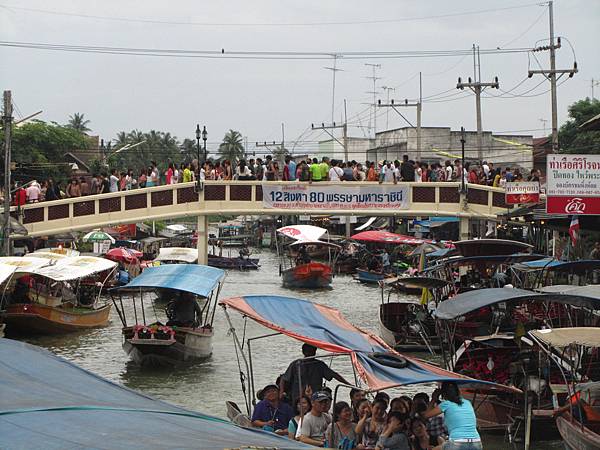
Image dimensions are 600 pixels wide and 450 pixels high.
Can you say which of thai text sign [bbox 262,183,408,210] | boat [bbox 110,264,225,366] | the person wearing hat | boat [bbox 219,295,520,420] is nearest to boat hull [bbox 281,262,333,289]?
thai text sign [bbox 262,183,408,210]

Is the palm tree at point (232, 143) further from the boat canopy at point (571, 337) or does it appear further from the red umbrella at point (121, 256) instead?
the boat canopy at point (571, 337)

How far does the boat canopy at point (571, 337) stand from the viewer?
13.6 metres

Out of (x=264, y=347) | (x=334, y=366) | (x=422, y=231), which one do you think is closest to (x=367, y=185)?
(x=264, y=347)

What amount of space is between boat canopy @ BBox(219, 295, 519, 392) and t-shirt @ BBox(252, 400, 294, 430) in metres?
0.91

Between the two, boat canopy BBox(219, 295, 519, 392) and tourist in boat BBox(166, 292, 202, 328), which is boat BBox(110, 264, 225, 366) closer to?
tourist in boat BBox(166, 292, 202, 328)

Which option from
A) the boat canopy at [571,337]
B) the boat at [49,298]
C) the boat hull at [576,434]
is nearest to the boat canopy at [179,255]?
the boat at [49,298]

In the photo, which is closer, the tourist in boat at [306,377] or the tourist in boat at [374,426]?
the tourist in boat at [374,426]

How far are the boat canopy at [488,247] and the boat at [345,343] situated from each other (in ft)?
41.8

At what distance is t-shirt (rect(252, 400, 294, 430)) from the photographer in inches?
518

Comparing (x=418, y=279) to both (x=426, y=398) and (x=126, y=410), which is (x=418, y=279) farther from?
(x=126, y=410)

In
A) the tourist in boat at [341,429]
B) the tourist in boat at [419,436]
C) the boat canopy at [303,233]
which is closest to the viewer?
the tourist in boat at [419,436]

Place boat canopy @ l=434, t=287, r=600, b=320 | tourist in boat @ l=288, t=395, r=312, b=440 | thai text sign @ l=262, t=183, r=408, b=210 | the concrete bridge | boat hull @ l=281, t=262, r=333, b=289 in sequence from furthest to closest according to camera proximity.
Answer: boat hull @ l=281, t=262, r=333, b=289, thai text sign @ l=262, t=183, r=408, b=210, the concrete bridge, boat canopy @ l=434, t=287, r=600, b=320, tourist in boat @ l=288, t=395, r=312, b=440

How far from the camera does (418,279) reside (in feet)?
80.1

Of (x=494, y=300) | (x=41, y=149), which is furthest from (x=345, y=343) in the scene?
(x=41, y=149)
